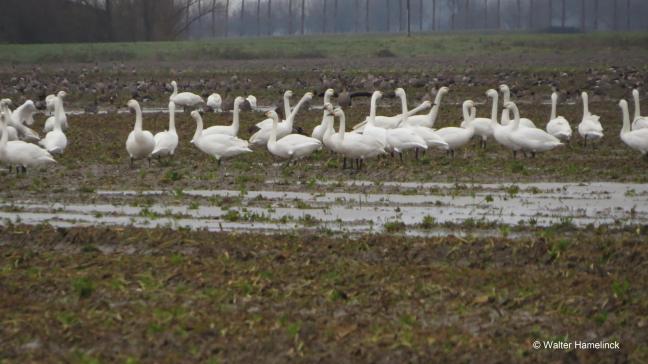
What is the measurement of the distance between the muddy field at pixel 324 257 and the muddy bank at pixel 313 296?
0.07 ft

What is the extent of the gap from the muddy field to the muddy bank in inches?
0.9

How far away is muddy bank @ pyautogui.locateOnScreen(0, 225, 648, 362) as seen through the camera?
313 inches

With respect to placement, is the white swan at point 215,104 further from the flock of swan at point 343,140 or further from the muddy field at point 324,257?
the flock of swan at point 343,140

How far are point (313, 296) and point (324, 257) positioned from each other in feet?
4.44

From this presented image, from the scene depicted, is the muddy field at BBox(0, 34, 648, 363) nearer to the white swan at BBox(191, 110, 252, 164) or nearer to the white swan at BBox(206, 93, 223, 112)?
the white swan at BBox(191, 110, 252, 164)

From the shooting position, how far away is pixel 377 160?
736 inches

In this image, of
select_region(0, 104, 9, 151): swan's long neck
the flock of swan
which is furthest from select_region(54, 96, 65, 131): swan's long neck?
select_region(0, 104, 9, 151): swan's long neck

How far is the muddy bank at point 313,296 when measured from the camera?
796 cm

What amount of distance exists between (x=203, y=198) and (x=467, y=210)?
3329 mm

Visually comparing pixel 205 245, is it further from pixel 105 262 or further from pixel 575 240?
pixel 575 240

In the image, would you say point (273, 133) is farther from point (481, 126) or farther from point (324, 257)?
point (324, 257)

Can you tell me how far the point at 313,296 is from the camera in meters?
9.21

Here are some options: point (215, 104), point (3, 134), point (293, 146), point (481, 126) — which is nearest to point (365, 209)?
point (293, 146)

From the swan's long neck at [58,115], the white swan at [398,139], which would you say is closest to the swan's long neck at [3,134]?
the swan's long neck at [58,115]
